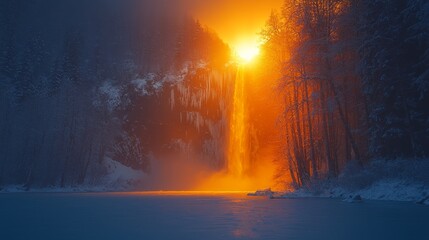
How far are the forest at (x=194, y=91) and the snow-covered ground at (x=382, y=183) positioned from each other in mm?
229

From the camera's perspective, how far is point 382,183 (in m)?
17.1

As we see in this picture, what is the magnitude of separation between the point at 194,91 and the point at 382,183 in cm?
4054

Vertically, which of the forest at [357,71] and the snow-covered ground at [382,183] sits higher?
the forest at [357,71]

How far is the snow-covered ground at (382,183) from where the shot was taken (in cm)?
1491

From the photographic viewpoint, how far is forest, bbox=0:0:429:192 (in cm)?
1917

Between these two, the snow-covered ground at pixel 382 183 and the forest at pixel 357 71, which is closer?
the snow-covered ground at pixel 382 183

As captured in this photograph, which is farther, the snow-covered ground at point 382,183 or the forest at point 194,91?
the forest at point 194,91

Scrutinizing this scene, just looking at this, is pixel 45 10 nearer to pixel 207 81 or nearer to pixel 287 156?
pixel 207 81

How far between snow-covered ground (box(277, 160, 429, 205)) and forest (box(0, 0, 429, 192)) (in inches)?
9.0

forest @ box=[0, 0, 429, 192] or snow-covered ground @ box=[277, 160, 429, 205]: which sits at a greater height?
forest @ box=[0, 0, 429, 192]

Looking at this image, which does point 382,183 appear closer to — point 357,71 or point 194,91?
point 357,71

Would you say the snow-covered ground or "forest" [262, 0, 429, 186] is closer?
the snow-covered ground

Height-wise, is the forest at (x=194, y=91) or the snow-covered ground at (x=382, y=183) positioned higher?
the forest at (x=194, y=91)

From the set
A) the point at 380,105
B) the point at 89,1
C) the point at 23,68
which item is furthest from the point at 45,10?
the point at 380,105
